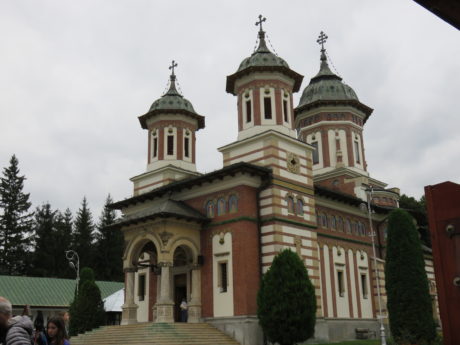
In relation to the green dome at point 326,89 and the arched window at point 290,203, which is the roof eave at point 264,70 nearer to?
the arched window at point 290,203

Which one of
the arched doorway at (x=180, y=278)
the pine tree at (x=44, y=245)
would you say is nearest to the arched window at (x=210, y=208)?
the arched doorway at (x=180, y=278)

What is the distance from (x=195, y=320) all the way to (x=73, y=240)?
4308 cm

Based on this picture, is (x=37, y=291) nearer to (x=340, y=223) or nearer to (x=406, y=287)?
(x=340, y=223)

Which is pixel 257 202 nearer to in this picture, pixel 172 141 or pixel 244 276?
pixel 244 276

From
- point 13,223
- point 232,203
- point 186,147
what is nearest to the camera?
point 232,203

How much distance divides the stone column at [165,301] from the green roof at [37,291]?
707 inches

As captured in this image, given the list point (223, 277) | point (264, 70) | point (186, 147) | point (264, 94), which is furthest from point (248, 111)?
point (223, 277)

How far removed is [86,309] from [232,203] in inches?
440

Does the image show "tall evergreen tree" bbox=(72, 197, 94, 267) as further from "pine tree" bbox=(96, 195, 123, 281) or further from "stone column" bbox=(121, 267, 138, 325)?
"stone column" bbox=(121, 267, 138, 325)

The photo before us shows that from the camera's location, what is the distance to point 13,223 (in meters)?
57.8

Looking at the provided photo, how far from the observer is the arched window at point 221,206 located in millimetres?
25406

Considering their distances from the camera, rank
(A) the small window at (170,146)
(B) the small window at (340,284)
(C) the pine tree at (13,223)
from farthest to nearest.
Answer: (C) the pine tree at (13,223) < (A) the small window at (170,146) < (B) the small window at (340,284)

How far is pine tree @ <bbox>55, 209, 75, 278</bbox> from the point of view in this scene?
Result: 58.5 m

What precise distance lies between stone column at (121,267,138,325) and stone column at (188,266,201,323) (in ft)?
10.4
